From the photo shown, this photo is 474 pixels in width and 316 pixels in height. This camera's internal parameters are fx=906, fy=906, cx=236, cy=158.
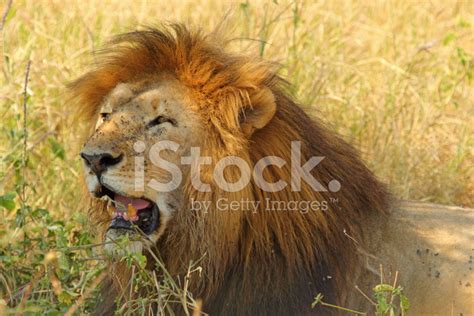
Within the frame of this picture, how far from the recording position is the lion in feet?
11.1

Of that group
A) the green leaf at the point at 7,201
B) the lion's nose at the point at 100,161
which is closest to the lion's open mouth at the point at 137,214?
the lion's nose at the point at 100,161

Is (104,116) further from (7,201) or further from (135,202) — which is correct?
(7,201)

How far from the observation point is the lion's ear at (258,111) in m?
3.45

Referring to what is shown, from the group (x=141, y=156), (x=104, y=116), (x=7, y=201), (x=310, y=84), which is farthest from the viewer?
(x=310, y=84)

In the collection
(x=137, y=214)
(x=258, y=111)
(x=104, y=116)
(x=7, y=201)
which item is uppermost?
(x=258, y=111)

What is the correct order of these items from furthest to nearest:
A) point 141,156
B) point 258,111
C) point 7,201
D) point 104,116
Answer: point 7,201
point 104,116
point 258,111
point 141,156

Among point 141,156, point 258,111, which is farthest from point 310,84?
point 141,156

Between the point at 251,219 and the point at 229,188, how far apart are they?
5.8 inches

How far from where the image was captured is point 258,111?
3475 mm

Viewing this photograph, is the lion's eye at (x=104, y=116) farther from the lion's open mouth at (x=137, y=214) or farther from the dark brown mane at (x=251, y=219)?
the lion's open mouth at (x=137, y=214)

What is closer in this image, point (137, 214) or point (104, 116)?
point (137, 214)

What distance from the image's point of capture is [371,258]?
3705mm

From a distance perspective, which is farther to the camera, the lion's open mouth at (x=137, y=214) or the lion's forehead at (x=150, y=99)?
the lion's forehead at (x=150, y=99)

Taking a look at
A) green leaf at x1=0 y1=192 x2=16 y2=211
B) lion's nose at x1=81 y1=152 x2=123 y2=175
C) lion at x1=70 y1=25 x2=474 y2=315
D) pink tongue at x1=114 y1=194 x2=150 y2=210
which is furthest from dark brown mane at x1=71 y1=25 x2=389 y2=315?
green leaf at x1=0 y1=192 x2=16 y2=211
